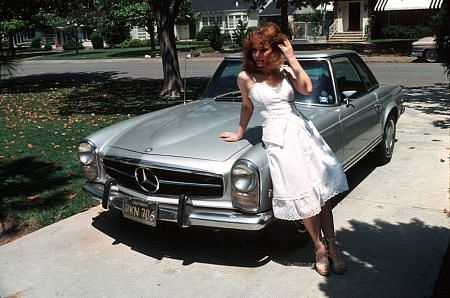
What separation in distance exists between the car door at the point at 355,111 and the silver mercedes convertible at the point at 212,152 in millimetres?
11

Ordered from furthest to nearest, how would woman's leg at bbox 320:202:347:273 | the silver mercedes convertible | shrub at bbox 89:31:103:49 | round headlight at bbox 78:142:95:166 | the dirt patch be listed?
shrub at bbox 89:31:103:49 < the dirt patch < round headlight at bbox 78:142:95:166 < woman's leg at bbox 320:202:347:273 < the silver mercedes convertible

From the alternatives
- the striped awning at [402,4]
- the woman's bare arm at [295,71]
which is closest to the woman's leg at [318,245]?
the woman's bare arm at [295,71]

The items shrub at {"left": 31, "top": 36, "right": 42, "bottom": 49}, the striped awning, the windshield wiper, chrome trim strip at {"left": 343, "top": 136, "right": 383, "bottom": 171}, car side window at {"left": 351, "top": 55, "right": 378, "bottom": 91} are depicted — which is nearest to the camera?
chrome trim strip at {"left": 343, "top": 136, "right": 383, "bottom": 171}

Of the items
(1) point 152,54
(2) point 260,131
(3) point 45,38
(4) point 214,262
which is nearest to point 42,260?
(4) point 214,262

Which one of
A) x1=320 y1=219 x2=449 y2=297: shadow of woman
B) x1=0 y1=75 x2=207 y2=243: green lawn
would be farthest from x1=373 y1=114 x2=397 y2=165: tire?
x1=0 y1=75 x2=207 y2=243: green lawn

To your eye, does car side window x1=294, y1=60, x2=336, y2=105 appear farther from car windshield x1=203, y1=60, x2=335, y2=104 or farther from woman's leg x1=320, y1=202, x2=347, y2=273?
woman's leg x1=320, y1=202, x2=347, y2=273

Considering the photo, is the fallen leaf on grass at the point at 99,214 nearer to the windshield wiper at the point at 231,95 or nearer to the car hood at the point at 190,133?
A: the car hood at the point at 190,133

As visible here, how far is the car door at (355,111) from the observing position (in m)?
4.84

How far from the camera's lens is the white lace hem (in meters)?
3.42

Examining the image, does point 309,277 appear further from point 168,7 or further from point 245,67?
point 168,7

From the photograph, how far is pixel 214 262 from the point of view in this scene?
13.0 ft

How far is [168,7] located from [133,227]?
8.68m

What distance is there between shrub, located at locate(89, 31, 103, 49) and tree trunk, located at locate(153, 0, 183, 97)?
117 ft

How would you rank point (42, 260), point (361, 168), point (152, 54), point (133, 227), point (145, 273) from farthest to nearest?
point (152, 54)
point (361, 168)
point (133, 227)
point (42, 260)
point (145, 273)
